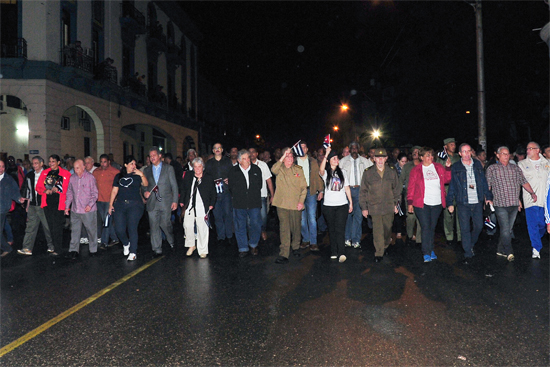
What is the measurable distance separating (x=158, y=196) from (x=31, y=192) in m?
2.69

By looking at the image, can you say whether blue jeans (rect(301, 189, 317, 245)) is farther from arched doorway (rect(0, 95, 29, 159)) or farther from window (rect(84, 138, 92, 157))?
window (rect(84, 138, 92, 157))

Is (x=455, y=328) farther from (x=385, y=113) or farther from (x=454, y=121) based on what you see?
(x=385, y=113)

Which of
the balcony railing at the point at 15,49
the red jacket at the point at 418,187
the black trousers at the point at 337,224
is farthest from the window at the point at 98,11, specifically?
the red jacket at the point at 418,187

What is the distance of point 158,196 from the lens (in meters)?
8.33

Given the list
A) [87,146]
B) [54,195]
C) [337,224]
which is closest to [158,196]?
[54,195]

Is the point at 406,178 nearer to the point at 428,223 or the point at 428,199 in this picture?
the point at 428,199

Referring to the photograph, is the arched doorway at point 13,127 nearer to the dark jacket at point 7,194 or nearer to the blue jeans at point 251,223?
the dark jacket at point 7,194

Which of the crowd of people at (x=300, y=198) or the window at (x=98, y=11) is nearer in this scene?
the crowd of people at (x=300, y=198)

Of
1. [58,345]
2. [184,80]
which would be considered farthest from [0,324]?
[184,80]

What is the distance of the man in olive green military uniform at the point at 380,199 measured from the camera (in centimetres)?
755

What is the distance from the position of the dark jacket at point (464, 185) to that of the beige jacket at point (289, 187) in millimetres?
2714

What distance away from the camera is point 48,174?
27.8 feet

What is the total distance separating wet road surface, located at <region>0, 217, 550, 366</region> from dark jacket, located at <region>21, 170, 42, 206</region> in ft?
4.24

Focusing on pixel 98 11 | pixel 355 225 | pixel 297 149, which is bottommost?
pixel 355 225
